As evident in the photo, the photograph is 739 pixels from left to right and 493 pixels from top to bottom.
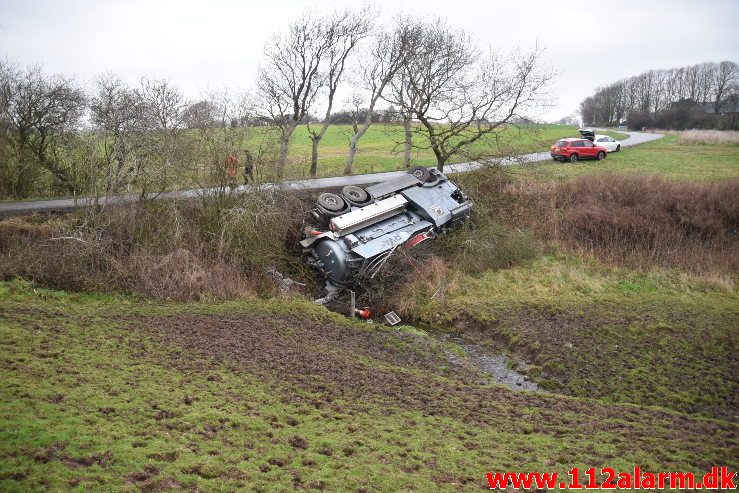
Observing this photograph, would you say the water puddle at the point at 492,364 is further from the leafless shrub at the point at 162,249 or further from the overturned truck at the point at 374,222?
the leafless shrub at the point at 162,249

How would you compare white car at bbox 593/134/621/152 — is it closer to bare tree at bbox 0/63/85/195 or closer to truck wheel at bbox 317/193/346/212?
truck wheel at bbox 317/193/346/212

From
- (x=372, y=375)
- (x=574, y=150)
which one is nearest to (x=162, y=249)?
(x=372, y=375)

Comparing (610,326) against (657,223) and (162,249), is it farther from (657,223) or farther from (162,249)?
(162,249)

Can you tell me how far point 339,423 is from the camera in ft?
28.6

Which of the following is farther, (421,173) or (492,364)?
(421,173)

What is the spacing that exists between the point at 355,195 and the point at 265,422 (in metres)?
12.5

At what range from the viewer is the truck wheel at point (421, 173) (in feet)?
69.4

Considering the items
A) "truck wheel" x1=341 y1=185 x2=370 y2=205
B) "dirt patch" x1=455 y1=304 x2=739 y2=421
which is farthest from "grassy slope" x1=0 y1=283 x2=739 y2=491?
"truck wheel" x1=341 y1=185 x2=370 y2=205

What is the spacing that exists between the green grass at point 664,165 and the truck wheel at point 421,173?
707 centimetres

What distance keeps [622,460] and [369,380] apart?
4.77 m

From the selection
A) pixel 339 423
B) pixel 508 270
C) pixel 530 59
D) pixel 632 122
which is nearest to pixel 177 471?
pixel 339 423

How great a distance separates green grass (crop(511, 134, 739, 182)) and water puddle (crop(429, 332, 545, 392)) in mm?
13174

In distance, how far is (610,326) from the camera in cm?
1487

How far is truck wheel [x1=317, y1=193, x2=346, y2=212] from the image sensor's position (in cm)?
1903
